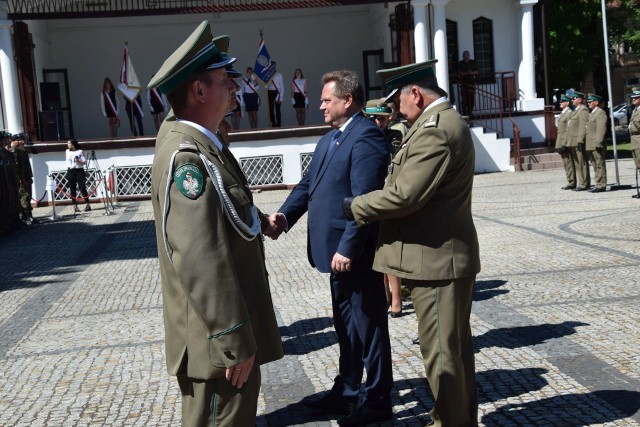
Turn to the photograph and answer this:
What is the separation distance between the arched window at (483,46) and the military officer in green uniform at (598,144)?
11527mm

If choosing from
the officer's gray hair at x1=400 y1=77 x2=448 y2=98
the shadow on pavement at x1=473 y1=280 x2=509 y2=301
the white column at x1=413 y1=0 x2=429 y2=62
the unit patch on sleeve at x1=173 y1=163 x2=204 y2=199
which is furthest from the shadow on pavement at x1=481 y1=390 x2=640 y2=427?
the white column at x1=413 y1=0 x2=429 y2=62

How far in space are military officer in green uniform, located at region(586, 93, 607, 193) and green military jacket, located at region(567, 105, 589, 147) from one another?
18 cm

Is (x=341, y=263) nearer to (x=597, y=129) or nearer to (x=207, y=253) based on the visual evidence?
(x=207, y=253)

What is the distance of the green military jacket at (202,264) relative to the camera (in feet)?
10.4

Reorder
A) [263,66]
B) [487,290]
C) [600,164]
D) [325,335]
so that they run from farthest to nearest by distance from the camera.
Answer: [263,66] → [600,164] → [487,290] → [325,335]

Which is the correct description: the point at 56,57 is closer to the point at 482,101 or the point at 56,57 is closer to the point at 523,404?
the point at 482,101

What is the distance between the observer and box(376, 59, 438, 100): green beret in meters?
4.65

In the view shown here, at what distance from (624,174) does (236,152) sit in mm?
9853

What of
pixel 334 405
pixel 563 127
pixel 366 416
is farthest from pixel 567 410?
pixel 563 127

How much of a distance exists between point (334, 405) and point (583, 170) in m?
14.5

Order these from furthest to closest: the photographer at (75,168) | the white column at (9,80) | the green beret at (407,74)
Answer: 1. the white column at (9,80)
2. the photographer at (75,168)
3. the green beret at (407,74)

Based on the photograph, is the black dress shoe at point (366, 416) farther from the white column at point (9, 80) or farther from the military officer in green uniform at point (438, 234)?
the white column at point (9, 80)

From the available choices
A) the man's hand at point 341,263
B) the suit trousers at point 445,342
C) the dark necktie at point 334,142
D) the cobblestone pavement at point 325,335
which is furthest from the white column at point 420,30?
the suit trousers at point 445,342

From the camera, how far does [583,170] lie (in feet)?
61.9
